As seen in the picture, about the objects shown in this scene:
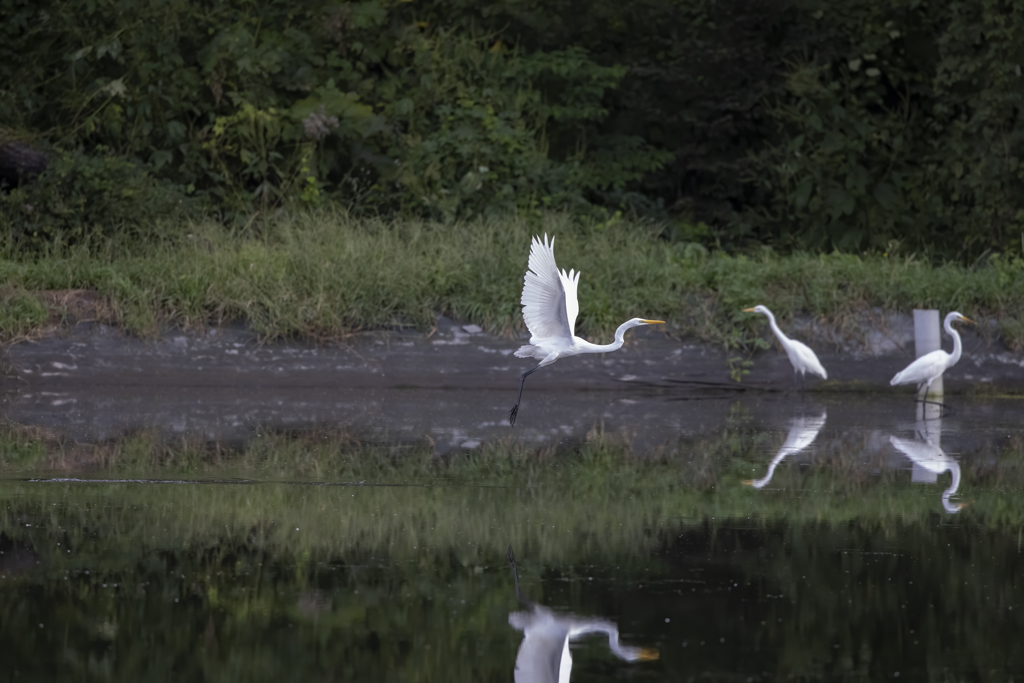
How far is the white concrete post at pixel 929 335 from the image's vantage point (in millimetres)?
10391

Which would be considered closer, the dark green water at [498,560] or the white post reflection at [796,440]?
the dark green water at [498,560]

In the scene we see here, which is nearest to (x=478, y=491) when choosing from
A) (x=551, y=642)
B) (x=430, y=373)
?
(x=551, y=642)

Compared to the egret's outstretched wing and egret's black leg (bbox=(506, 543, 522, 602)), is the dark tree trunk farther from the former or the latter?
egret's black leg (bbox=(506, 543, 522, 602))

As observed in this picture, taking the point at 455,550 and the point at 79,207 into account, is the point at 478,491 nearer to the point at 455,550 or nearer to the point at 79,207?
the point at 455,550

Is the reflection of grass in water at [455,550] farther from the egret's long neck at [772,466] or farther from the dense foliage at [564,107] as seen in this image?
the dense foliage at [564,107]

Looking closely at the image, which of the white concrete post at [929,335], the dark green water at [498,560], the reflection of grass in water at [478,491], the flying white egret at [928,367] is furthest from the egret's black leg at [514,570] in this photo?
the white concrete post at [929,335]

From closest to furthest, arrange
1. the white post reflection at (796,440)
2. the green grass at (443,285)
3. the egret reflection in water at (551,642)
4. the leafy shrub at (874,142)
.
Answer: the egret reflection in water at (551,642) < the white post reflection at (796,440) < the green grass at (443,285) < the leafy shrub at (874,142)

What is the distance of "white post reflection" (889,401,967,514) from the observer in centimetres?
607

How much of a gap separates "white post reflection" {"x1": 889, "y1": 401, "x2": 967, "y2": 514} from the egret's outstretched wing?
211 cm

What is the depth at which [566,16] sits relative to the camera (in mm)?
16453

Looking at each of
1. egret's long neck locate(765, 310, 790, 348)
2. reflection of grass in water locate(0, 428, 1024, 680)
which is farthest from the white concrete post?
reflection of grass in water locate(0, 428, 1024, 680)

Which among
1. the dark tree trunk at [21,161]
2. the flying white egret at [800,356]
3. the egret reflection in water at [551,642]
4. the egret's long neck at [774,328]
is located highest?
the dark tree trunk at [21,161]

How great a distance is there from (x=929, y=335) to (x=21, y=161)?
9.19 meters

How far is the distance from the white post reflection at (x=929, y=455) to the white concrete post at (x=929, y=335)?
107cm
